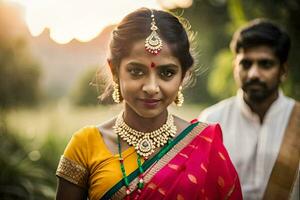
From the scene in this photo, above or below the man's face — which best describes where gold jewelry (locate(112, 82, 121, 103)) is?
above

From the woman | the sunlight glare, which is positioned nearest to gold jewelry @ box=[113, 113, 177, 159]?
the woman

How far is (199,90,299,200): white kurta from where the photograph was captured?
5172 millimetres

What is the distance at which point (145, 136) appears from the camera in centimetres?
370

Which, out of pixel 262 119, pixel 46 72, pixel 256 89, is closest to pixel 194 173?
pixel 256 89

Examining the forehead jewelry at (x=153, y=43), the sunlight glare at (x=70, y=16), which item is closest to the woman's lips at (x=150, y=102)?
the forehead jewelry at (x=153, y=43)

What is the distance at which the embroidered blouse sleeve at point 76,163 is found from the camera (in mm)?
3602

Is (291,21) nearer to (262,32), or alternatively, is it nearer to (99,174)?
(262,32)

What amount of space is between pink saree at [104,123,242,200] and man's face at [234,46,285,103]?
60.0 inches

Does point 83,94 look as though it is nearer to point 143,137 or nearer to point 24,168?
point 24,168

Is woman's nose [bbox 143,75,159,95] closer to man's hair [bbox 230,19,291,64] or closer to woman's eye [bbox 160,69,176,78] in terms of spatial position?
woman's eye [bbox 160,69,176,78]

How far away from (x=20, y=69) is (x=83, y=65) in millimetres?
2544

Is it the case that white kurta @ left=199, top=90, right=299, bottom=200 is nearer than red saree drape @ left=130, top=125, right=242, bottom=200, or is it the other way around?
red saree drape @ left=130, top=125, right=242, bottom=200

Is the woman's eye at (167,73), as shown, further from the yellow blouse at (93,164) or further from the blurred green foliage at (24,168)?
the blurred green foliage at (24,168)

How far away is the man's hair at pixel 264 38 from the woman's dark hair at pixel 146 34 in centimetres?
192
